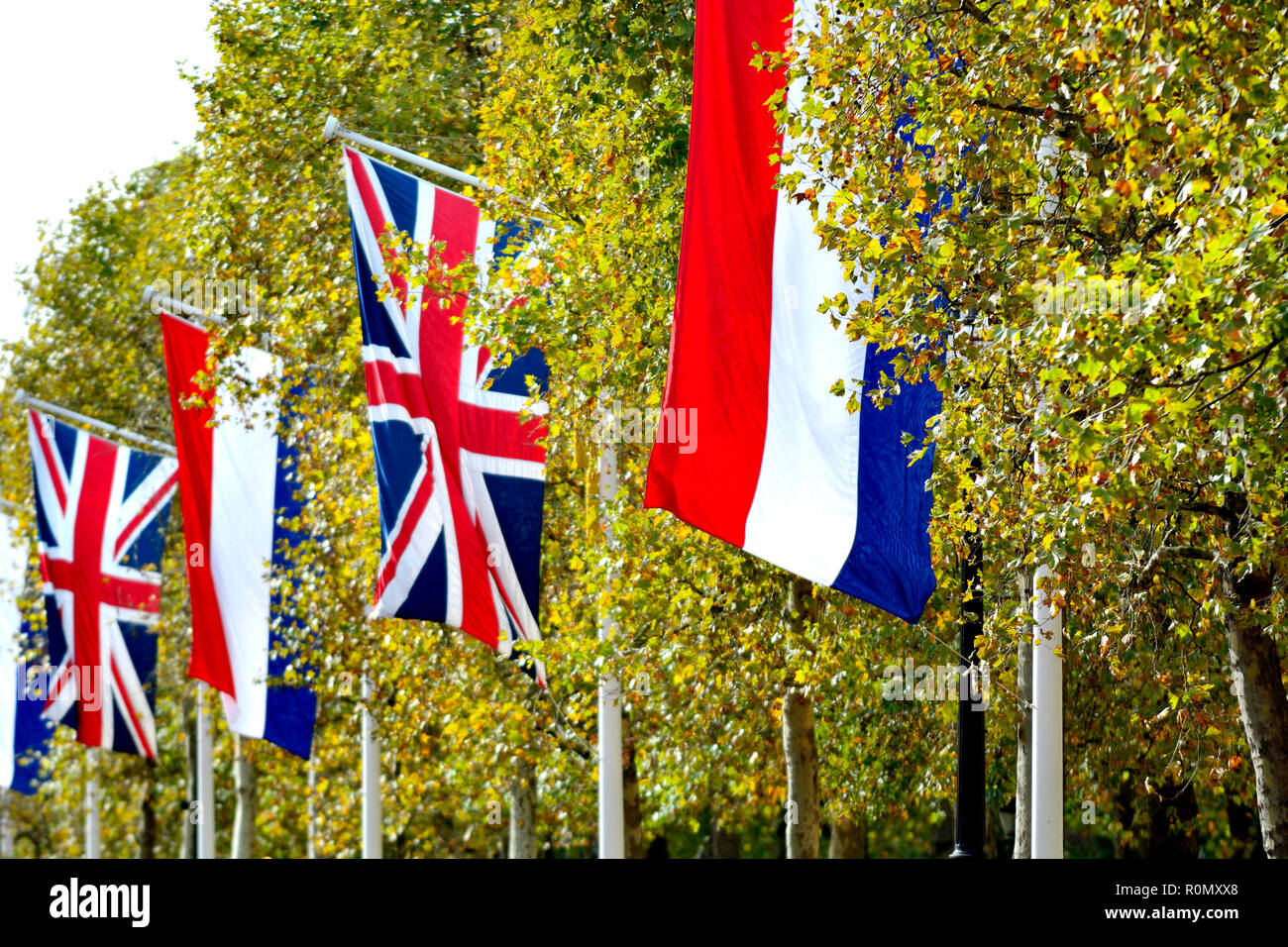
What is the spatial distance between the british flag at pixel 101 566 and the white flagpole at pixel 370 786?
13.1 ft

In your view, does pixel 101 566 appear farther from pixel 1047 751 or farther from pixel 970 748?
pixel 970 748

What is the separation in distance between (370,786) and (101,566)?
585 cm

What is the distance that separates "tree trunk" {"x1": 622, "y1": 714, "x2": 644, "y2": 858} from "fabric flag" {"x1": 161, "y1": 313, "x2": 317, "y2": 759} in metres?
3.84

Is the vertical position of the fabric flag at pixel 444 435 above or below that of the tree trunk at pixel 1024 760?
above

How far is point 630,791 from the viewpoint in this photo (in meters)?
22.8

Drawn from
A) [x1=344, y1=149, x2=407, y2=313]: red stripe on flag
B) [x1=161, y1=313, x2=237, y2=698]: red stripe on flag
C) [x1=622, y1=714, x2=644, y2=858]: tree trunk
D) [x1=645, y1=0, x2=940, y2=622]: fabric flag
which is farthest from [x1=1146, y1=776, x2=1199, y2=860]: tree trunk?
[x1=161, y1=313, x2=237, y2=698]: red stripe on flag

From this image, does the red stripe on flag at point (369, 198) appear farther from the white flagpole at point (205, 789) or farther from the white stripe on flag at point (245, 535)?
the white flagpole at point (205, 789)

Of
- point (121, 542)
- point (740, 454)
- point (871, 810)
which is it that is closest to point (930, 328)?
point (740, 454)

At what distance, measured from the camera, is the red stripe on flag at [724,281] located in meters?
9.67

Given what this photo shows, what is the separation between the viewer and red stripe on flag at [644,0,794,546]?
967cm

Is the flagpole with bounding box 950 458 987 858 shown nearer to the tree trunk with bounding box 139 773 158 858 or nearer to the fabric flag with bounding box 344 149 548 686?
the fabric flag with bounding box 344 149 548 686

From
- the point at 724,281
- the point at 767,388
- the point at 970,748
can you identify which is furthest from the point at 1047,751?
the point at 724,281

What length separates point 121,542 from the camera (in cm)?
2572

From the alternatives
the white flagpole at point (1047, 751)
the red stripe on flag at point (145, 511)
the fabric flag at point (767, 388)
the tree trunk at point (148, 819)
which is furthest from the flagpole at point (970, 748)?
the tree trunk at point (148, 819)
